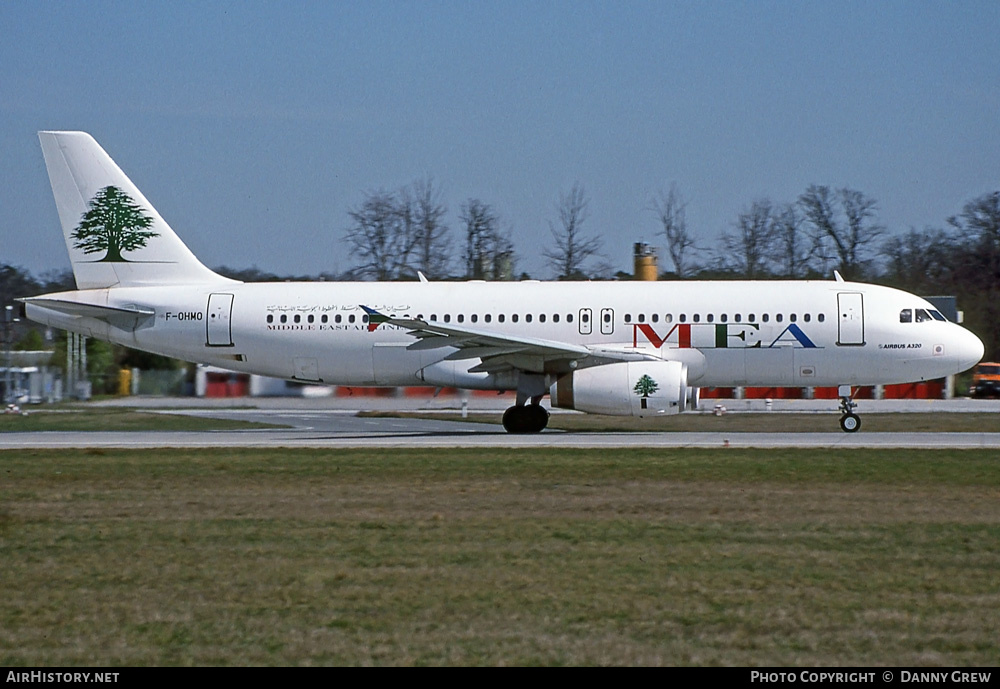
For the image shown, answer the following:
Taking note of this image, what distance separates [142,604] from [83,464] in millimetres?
11430

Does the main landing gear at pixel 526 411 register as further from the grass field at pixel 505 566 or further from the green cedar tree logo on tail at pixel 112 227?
the green cedar tree logo on tail at pixel 112 227

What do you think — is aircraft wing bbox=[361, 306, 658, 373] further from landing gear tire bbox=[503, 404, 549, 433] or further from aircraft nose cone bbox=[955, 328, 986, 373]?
aircraft nose cone bbox=[955, 328, 986, 373]

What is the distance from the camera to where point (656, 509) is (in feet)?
44.9

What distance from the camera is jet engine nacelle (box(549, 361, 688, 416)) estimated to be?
81.1 ft

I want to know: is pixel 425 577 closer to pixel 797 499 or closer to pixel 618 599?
pixel 618 599

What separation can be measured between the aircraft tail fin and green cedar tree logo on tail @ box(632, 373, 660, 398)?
10644mm

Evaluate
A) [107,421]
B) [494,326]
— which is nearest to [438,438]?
[494,326]

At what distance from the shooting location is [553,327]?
2702cm

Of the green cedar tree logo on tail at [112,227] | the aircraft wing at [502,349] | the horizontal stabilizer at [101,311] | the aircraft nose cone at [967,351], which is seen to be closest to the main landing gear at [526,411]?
the aircraft wing at [502,349]

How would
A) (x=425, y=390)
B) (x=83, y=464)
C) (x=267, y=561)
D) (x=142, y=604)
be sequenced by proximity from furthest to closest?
1. (x=425, y=390)
2. (x=83, y=464)
3. (x=267, y=561)
4. (x=142, y=604)

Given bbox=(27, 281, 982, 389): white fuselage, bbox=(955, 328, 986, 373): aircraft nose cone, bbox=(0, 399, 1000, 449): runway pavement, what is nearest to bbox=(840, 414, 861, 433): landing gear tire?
bbox=(0, 399, 1000, 449): runway pavement

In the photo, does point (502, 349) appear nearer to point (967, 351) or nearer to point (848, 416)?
point (848, 416)
